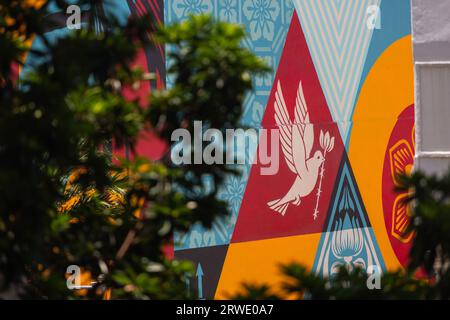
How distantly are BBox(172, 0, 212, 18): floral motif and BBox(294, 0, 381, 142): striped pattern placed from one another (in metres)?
1.23

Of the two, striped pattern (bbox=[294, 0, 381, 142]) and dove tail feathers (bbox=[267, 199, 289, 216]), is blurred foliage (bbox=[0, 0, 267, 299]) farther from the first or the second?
striped pattern (bbox=[294, 0, 381, 142])

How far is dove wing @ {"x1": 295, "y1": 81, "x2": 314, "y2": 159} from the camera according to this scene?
10102 mm

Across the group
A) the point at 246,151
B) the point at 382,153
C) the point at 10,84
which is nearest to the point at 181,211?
the point at 10,84

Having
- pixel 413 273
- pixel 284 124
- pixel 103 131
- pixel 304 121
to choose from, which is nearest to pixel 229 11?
pixel 284 124

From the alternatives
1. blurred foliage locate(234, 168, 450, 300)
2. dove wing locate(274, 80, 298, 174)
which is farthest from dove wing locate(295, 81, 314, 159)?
blurred foliage locate(234, 168, 450, 300)

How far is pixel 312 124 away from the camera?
33.6 feet

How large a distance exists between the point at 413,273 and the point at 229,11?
7.01 metres

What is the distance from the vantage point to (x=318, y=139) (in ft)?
33.8

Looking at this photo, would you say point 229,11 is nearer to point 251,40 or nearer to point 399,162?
point 251,40

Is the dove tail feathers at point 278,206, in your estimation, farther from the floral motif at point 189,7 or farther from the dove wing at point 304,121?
the floral motif at point 189,7

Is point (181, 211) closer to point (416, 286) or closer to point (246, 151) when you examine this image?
point (416, 286)

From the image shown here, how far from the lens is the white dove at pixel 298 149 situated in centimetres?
996

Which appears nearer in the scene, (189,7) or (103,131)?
(103,131)
